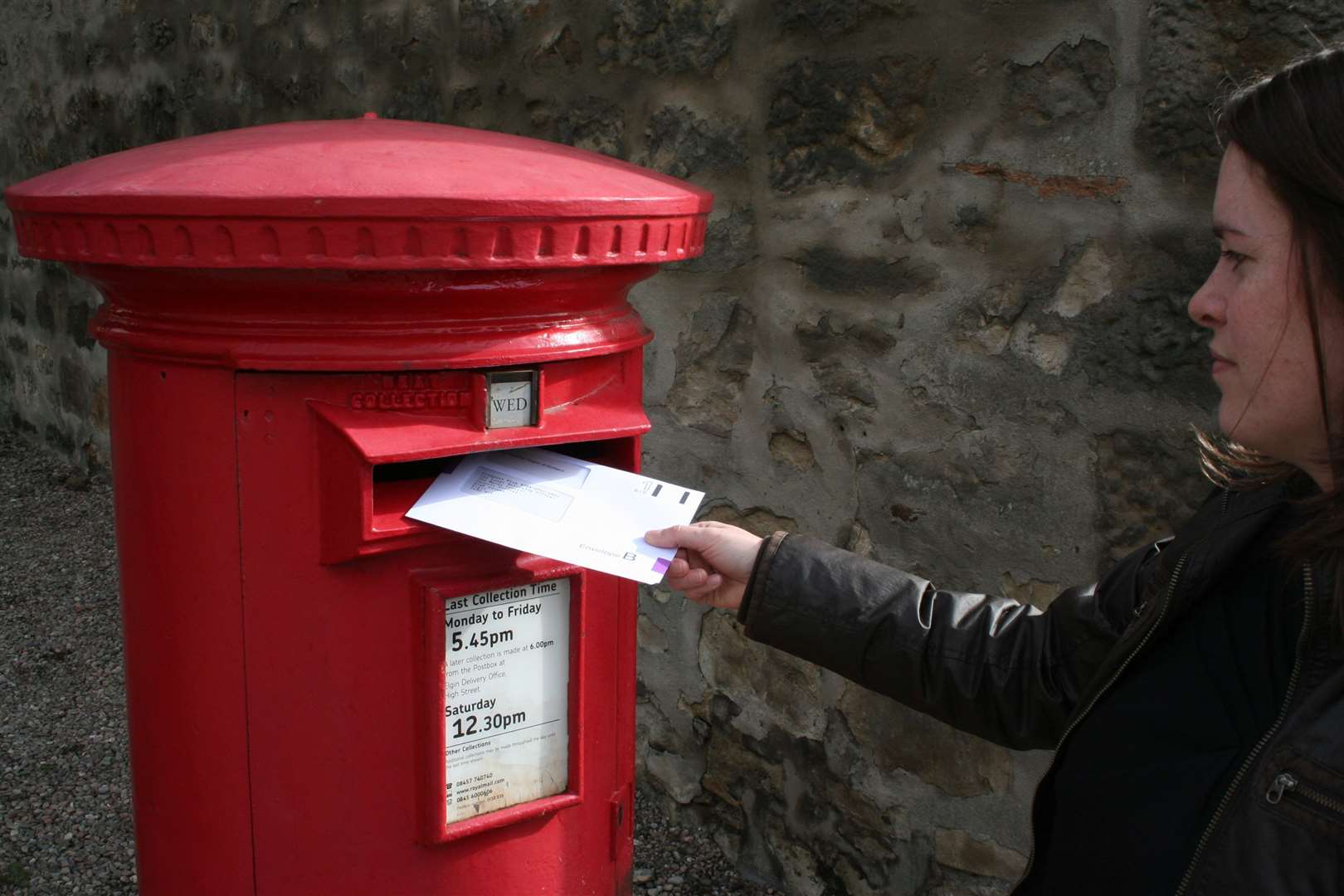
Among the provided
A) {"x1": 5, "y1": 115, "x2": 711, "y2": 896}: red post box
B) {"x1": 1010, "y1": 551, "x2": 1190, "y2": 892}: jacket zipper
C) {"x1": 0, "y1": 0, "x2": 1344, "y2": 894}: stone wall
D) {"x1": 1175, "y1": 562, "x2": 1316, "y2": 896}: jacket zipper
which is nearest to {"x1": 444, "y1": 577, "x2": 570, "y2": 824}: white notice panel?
{"x1": 5, "y1": 115, "x2": 711, "y2": 896}: red post box

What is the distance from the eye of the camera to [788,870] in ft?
8.30

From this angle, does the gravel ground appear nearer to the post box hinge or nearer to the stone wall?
the stone wall

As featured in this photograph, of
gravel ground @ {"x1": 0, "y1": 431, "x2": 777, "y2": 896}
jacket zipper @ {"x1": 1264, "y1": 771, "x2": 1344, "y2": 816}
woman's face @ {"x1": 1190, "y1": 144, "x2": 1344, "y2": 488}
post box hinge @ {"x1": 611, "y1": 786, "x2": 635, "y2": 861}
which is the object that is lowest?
gravel ground @ {"x1": 0, "y1": 431, "x2": 777, "y2": 896}

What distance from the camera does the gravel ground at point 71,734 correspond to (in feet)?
8.66

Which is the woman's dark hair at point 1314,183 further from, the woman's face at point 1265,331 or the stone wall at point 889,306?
the stone wall at point 889,306

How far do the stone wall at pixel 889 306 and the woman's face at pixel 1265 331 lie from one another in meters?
0.56

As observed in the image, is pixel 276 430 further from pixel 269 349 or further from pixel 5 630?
pixel 5 630

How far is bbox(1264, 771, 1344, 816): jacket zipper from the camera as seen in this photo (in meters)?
1.04

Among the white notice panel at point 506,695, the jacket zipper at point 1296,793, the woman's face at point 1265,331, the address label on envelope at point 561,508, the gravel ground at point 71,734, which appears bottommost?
the gravel ground at point 71,734

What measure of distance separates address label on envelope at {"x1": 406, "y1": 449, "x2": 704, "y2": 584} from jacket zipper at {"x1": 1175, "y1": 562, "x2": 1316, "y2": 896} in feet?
1.95

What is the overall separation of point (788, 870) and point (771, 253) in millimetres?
1219

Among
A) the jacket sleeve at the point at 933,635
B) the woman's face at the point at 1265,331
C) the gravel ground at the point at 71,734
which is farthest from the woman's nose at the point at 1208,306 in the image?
the gravel ground at the point at 71,734

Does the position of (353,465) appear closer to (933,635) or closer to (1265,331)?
(933,635)

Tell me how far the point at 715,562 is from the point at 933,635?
0.30 m
